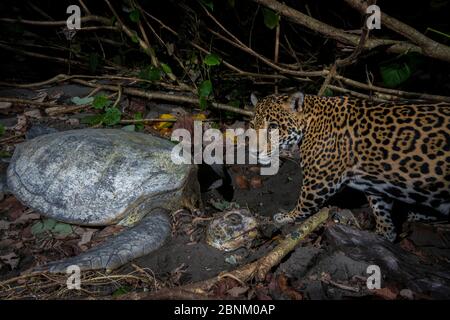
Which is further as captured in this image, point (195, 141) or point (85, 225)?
point (195, 141)

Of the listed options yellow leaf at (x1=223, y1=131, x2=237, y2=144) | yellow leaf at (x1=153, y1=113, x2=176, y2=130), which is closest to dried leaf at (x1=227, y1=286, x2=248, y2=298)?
yellow leaf at (x1=223, y1=131, x2=237, y2=144)

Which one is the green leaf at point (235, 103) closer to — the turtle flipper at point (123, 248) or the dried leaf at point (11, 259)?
the turtle flipper at point (123, 248)

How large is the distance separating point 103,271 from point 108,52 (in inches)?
344

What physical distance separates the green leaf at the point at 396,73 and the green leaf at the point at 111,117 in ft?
15.9

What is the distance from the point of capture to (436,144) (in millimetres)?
4582

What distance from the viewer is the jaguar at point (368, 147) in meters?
4.64

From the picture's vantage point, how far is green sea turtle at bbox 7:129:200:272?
5.38 meters

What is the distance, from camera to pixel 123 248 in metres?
4.88

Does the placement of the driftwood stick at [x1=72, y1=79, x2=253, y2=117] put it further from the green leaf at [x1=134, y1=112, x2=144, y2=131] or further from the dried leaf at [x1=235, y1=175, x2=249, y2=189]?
the dried leaf at [x1=235, y1=175, x2=249, y2=189]

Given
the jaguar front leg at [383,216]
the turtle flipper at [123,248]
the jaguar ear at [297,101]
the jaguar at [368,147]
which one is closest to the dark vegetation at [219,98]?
the turtle flipper at [123,248]

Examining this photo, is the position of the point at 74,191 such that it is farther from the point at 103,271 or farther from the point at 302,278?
the point at 302,278

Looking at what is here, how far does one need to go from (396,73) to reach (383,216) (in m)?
2.34
